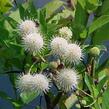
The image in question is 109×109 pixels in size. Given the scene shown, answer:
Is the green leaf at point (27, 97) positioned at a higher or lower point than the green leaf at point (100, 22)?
lower

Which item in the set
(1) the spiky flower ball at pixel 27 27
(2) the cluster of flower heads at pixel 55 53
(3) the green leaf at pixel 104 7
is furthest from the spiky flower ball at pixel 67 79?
(3) the green leaf at pixel 104 7

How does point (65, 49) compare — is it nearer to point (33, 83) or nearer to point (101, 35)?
point (33, 83)

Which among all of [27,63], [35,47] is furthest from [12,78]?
[35,47]

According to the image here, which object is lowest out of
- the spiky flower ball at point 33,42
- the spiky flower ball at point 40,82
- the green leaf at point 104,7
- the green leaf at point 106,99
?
the green leaf at point 106,99

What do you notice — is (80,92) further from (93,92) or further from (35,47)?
(35,47)

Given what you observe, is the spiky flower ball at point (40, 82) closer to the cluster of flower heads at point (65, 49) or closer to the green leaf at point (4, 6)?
the cluster of flower heads at point (65, 49)

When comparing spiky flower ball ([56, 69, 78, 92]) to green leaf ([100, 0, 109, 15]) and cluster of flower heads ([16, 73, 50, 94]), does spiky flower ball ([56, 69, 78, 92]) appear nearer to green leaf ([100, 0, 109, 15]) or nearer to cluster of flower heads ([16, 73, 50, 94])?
cluster of flower heads ([16, 73, 50, 94])
